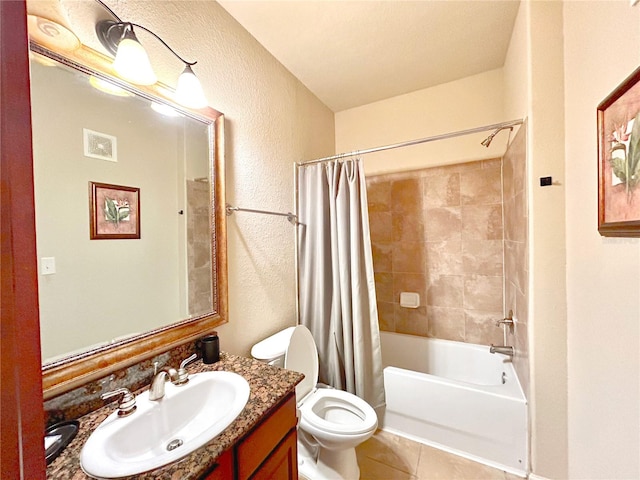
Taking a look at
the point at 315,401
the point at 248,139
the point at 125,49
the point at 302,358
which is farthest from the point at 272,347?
the point at 125,49

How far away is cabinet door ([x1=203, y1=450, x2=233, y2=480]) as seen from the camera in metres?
0.71

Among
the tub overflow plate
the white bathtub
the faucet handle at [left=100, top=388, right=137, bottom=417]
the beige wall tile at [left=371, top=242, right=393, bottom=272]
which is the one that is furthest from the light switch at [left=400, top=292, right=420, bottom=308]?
the faucet handle at [left=100, top=388, right=137, bottom=417]

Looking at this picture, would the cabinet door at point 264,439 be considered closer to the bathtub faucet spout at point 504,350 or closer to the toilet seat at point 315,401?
the toilet seat at point 315,401

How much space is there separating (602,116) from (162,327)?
1.89 meters

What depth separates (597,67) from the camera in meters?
0.96

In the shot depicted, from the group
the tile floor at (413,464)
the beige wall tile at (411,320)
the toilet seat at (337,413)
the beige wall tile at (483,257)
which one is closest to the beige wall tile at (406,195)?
the beige wall tile at (483,257)

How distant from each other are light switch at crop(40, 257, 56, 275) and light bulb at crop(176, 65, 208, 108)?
0.80 metres

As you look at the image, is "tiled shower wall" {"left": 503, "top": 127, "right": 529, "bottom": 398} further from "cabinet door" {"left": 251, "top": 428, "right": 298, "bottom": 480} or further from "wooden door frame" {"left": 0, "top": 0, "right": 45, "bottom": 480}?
"wooden door frame" {"left": 0, "top": 0, "right": 45, "bottom": 480}

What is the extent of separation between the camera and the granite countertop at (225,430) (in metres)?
0.64

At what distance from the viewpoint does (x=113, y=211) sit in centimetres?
98

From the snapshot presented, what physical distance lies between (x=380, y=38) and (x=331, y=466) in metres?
2.63

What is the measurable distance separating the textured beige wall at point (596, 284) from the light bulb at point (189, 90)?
151cm

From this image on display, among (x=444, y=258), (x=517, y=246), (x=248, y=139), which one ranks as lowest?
(x=444, y=258)

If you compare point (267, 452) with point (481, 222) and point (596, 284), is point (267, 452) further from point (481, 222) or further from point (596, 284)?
point (481, 222)
